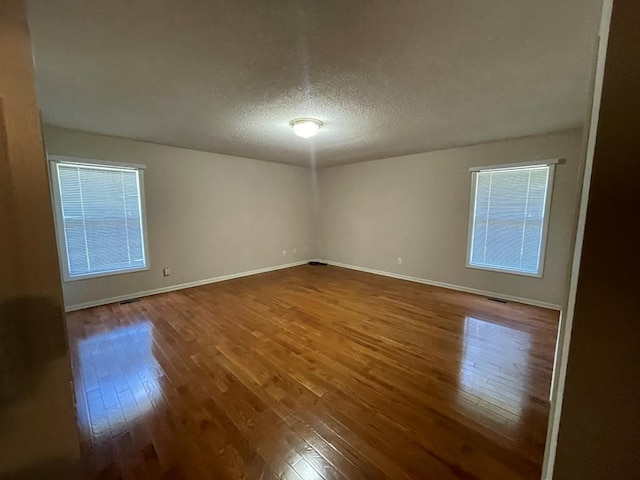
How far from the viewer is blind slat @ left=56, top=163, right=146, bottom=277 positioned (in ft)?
11.4

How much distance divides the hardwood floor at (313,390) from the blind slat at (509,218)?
0.72m

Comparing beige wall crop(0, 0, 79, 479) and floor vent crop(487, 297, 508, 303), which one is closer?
beige wall crop(0, 0, 79, 479)

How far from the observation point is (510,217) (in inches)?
152

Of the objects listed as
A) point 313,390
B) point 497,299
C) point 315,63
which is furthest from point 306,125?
point 497,299

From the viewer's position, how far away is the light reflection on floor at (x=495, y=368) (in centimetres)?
186

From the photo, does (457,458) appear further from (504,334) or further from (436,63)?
(436,63)

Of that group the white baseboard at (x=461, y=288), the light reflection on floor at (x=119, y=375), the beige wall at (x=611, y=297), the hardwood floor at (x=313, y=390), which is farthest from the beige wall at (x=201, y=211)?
the beige wall at (x=611, y=297)

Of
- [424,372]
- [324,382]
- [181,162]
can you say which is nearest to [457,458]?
[424,372]

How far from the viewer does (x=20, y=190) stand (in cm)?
47

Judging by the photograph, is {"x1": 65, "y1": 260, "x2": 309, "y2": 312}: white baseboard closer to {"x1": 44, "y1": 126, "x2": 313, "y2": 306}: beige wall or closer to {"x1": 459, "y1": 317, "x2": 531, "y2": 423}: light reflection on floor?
{"x1": 44, "y1": 126, "x2": 313, "y2": 306}: beige wall

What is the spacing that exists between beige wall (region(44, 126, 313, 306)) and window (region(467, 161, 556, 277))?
12.0 feet

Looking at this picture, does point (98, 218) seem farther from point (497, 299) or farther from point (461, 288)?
point (497, 299)

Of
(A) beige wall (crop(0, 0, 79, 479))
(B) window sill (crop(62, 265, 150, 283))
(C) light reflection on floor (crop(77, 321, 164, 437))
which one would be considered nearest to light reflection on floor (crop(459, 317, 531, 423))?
(A) beige wall (crop(0, 0, 79, 479))

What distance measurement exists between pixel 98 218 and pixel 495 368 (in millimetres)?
4947
